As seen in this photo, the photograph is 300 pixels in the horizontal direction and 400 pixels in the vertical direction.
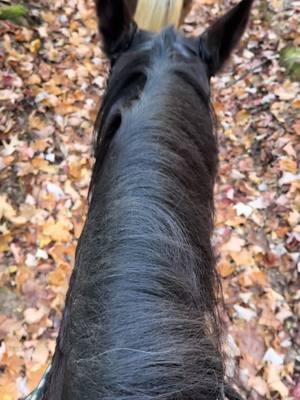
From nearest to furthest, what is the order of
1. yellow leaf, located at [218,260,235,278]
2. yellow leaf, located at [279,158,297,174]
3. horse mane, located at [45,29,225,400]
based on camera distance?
horse mane, located at [45,29,225,400] < yellow leaf, located at [218,260,235,278] < yellow leaf, located at [279,158,297,174]

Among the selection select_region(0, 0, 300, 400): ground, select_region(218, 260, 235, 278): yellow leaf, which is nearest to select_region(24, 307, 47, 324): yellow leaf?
select_region(0, 0, 300, 400): ground

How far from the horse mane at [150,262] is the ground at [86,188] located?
154 centimetres

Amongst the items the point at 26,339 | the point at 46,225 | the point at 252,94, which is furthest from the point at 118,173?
the point at 252,94

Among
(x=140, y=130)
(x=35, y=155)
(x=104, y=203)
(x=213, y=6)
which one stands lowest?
(x=35, y=155)

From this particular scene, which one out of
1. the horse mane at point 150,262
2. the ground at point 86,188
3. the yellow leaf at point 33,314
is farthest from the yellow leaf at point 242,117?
the horse mane at point 150,262

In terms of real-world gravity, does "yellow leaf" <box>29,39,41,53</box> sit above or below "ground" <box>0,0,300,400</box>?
above

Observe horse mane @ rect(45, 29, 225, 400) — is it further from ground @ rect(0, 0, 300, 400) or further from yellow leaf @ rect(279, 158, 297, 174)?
yellow leaf @ rect(279, 158, 297, 174)

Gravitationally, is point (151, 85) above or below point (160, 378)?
above

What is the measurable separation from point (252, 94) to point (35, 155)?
2.06m

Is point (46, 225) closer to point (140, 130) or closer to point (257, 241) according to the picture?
point (257, 241)

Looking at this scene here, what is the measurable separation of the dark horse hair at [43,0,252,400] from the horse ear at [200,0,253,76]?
0.07 meters

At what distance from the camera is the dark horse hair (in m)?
1.02

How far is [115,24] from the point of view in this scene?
2.02 metres

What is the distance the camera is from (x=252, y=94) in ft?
14.8
